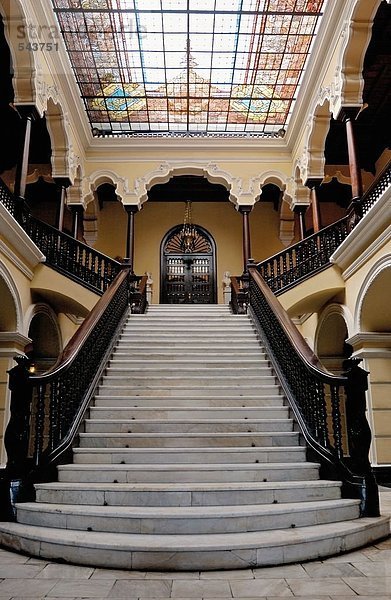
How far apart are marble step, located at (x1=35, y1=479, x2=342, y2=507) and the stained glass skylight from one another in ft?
28.2

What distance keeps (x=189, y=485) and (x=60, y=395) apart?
1.61 meters

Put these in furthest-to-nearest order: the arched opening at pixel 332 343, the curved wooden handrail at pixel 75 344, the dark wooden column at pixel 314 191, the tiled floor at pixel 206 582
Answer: the dark wooden column at pixel 314 191 → the arched opening at pixel 332 343 → the curved wooden handrail at pixel 75 344 → the tiled floor at pixel 206 582

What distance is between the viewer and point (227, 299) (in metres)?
14.8

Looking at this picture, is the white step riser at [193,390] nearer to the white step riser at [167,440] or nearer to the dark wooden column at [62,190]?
the white step riser at [167,440]

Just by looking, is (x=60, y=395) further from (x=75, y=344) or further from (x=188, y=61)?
(x=188, y=61)

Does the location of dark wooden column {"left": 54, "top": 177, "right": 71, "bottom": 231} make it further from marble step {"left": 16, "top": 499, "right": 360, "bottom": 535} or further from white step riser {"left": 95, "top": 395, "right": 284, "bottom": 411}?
marble step {"left": 16, "top": 499, "right": 360, "bottom": 535}

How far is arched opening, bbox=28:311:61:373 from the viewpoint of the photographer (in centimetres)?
Result: 1061

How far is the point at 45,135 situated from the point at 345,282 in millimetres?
8057

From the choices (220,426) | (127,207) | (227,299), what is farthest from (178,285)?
(220,426)

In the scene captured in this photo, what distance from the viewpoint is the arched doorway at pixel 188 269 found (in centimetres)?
1535

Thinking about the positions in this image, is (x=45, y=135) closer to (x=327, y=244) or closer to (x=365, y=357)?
(x=327, y=244)

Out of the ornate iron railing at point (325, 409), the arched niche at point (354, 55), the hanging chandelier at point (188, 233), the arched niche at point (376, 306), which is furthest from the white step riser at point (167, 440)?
the hanging chandelier at point (188, 233)

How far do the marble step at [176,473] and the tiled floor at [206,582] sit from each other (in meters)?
1.20

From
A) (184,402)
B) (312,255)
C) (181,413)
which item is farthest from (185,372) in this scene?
(312,255)
